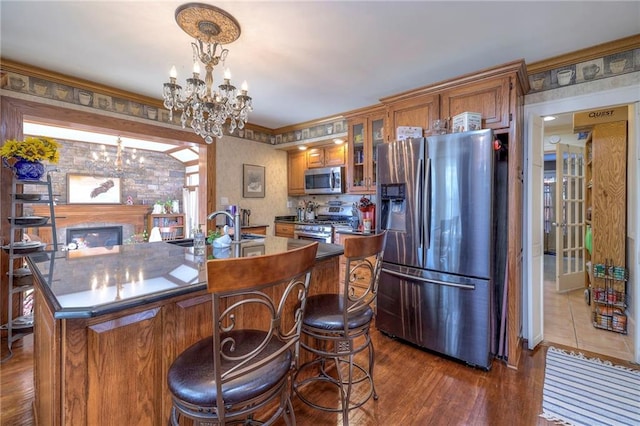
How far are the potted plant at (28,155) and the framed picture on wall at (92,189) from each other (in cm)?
414

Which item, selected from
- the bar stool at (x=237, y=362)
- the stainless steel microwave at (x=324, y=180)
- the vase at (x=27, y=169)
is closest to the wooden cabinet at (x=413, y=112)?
the stainless steel microwave at (x=324, y=180)

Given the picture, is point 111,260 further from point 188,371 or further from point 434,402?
point 434,402

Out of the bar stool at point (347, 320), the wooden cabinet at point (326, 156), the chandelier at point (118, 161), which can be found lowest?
the bar stool at point (347, 320)

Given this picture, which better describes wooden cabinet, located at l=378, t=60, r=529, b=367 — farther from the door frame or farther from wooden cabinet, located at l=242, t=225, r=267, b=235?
wooden cabinet, located at l=242, t=225, r=267, b=235

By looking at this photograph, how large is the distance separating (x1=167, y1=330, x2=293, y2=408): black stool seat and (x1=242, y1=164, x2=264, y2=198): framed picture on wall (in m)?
3.54

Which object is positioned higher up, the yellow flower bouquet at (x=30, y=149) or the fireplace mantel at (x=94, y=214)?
the yellow flower bouquet at (x=30, y=149)

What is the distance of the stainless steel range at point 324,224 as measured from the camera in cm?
398

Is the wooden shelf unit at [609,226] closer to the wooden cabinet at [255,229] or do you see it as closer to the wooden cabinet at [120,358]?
the wooden cabinet at [120,358]

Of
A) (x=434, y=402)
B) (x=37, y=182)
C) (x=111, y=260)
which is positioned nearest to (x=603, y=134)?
(x=434, y=402)

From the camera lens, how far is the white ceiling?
1.79 meters

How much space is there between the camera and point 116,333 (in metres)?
1.02

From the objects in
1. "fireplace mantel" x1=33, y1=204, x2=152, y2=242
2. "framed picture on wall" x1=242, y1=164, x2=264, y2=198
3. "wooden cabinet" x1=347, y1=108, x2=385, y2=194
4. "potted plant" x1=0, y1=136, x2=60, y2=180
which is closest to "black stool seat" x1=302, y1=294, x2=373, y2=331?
"wooden cabinet" x1=347, y1=108, x2=385, y2=194

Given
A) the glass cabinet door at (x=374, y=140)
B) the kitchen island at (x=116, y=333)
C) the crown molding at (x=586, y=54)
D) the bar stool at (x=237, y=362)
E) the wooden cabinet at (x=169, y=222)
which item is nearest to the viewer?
the bar stool at (x=237, y=362)

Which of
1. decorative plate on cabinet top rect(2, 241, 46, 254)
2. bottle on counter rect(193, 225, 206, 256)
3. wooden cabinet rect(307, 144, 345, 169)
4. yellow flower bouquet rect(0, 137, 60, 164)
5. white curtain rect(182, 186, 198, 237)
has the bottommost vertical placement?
decorative plate on cabinet top rect(2, 241, 46, 254)
